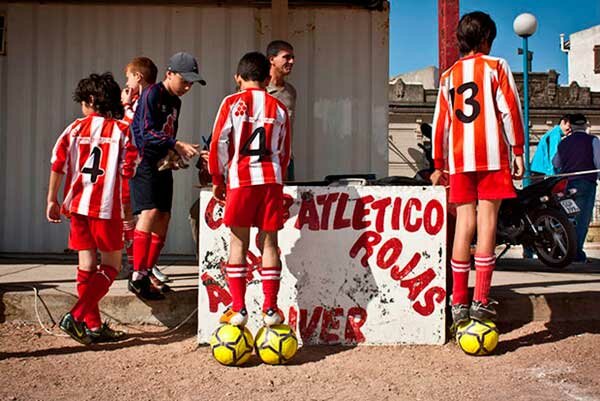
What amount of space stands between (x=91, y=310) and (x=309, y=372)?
144cm

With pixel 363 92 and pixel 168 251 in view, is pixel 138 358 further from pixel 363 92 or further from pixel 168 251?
pixel 363 92

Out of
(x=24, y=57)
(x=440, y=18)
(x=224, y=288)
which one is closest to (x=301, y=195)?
(x=224, y=288)

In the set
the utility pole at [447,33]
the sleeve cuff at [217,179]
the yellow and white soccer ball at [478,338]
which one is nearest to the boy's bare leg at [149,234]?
the sleeve cuff at [217,179]

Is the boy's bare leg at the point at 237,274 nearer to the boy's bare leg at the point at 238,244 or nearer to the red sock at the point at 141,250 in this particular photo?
the boy's bare leg at the point at 238,244

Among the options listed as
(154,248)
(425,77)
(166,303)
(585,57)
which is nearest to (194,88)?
(154,248)

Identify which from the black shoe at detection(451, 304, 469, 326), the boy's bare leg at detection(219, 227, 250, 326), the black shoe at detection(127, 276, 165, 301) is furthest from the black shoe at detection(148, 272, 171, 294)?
the black shoe at detection(451, 304, 469, 326)

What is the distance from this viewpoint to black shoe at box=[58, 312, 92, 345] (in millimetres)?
3609

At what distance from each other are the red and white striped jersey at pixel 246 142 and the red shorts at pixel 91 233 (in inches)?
30.0

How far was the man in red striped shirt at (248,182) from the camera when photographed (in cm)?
348

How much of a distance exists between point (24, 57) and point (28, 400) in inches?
188

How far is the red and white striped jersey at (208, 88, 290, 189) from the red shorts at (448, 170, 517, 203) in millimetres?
1052

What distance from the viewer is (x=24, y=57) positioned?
6.61m

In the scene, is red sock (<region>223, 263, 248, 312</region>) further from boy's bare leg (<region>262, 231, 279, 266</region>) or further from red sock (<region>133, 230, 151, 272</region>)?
red sock (<region>133, 230, 151, 272</region>)

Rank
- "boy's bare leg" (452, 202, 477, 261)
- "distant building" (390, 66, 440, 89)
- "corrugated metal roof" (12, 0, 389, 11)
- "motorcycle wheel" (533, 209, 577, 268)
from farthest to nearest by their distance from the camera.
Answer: "distant building" (390, 66, 440, 89) → "corrugated metal roof" (12, 0, 389, 11) → "motorcycle wheel" (533, 209, 577, 268) → "boy's bare leg" (452, 202, 477, 261)
